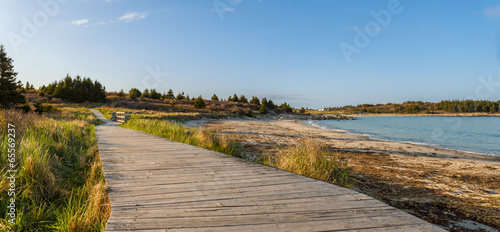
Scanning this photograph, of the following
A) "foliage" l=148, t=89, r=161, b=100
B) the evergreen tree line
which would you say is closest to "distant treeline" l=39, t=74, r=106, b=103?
"foliage" l=148, t=89, r=161, b=100

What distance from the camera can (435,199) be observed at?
184 inches

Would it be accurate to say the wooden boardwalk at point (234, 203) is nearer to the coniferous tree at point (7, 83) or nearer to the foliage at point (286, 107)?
the coniferous tree at point (7, 83)

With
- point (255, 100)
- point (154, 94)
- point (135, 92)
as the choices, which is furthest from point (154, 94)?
point (255, 100)

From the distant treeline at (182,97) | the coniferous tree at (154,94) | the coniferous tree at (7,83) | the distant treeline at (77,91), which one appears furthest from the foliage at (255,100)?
the coniferous tree at (7,83)

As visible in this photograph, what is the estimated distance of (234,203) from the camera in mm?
2807

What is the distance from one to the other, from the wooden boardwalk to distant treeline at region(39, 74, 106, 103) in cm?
6313

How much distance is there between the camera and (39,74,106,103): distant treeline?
5416cm

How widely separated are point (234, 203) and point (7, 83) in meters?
40.8

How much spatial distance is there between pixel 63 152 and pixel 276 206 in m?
6.25

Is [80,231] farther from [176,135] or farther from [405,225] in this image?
[176,135]

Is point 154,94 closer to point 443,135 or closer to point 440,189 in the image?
point 443,135

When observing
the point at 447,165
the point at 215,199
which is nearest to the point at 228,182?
the point at 215,199

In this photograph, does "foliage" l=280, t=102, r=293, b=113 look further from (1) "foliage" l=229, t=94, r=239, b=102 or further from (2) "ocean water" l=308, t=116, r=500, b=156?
(2) "ocean water" l=308, t=116, r=500, b=156

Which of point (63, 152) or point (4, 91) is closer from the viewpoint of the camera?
point (63, 152)
